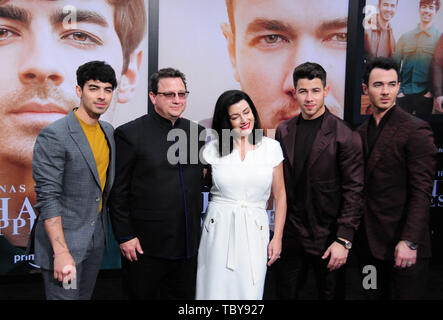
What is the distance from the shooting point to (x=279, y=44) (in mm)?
4152

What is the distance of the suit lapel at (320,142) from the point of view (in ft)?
7.95

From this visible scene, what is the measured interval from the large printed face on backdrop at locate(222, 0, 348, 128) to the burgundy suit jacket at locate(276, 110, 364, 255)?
1.76 metres

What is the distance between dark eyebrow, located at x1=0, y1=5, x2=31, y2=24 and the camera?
140 inches

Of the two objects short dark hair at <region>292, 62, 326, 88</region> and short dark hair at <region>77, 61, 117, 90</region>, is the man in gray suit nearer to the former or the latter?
short dark hair at <region>77, 61, 117, 90</region>

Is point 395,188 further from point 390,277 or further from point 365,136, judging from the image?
point 390,277

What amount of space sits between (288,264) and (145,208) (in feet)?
3.38

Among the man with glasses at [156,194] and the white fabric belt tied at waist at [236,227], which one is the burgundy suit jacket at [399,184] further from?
the man with glasses at [156,194]

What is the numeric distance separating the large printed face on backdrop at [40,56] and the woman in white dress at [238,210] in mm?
2066

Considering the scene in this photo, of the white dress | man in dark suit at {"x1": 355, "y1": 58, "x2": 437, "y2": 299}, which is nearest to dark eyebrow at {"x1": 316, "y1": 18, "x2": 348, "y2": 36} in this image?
man in dark suit at {"x1": 355, "y1": 58, "x2": 437, "y2": 299}

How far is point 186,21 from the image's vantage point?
395cm

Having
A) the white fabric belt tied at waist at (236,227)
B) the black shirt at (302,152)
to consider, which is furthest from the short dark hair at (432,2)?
the white fabric belt tied at waist at (236,227)

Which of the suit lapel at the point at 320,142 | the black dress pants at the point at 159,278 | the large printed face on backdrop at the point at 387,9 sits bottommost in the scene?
the black dress pants at the point at 159,278

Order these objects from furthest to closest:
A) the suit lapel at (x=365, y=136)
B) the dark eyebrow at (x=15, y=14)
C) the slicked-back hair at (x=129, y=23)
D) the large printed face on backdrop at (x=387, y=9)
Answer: the large printed face on backdrop at (x=387, y=9), the slicked-back hair at (x=129, y=23), the dark eyebrow at (x=15, y=14), the suit lapel at (x=365, y=136)
